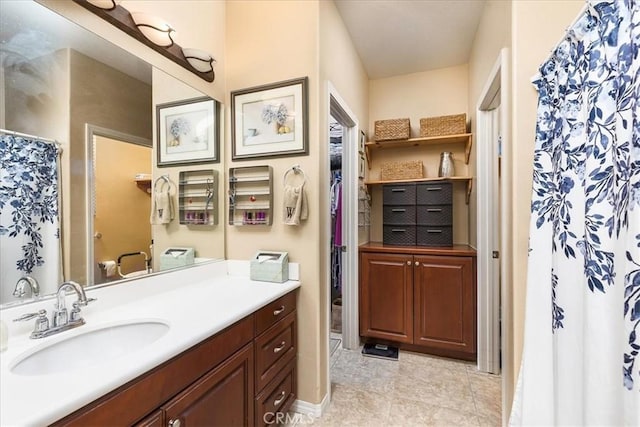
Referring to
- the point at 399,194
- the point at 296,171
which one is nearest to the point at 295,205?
the point at 296,171

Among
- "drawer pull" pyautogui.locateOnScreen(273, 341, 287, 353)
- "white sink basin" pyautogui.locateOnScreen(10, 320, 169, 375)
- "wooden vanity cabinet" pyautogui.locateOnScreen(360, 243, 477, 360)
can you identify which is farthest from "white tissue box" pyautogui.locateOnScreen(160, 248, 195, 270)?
"wooden vanity cabinet" pyautogui.locateOnScreen(360, 243, 477, 360)

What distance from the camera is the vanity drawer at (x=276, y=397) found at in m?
1.34

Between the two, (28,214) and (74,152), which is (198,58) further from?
(28,214)

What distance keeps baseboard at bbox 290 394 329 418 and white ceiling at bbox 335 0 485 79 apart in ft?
8.83

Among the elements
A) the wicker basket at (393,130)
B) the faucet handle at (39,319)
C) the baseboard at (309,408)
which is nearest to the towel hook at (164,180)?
the faucet handle at (39,319)

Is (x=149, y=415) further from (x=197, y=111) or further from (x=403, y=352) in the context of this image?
(x=403, y=352)

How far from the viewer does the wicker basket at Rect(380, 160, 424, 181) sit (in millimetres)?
2684

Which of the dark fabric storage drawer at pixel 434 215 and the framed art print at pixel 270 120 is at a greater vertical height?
the framed art print at pixel 270 120

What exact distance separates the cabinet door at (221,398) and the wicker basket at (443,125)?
7.81ft

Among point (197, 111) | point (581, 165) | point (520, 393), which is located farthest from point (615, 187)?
point (197, 111)

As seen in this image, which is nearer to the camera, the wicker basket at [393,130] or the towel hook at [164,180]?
the towel hook at [164,180]

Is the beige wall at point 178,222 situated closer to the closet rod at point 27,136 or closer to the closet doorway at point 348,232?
the closet rod at point 27,136

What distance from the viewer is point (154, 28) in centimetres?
142

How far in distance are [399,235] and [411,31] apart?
173 cm
